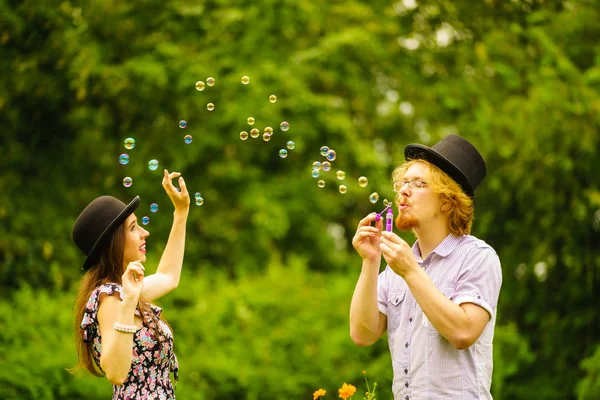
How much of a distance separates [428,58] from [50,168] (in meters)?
4.53

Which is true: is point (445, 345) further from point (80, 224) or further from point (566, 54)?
point (566, 54)

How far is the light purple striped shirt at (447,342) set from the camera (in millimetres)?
3047

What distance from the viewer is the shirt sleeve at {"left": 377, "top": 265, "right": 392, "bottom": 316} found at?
340 cm

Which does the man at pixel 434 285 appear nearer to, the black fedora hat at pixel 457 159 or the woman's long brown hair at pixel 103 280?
the black fedora hat at pixel 457 159

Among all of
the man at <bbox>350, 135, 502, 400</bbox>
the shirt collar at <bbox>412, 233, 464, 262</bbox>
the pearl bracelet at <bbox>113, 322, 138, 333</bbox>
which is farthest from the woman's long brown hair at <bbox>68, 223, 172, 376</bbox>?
the shirt collar at <bbox>412, 233, 464, 262</bbox>

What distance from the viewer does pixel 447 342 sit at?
10.1 ft

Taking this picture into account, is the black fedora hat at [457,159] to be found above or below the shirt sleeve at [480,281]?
above

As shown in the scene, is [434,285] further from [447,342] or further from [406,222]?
[406,222]

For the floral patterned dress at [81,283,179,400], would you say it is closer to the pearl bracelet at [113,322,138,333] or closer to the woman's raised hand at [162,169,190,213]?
the pearl bracelet at [113,322,138,333]

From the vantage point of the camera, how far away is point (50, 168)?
8109 millimetres

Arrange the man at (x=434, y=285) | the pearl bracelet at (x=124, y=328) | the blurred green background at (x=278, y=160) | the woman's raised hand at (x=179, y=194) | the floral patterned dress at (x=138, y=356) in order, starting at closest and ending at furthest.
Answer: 1. the man at (x=434, y=285)
2. the pearl bracelet at (x=124, y=328)
3. the floral patterned dress at (x=138, y=356)
4. the woman's raised hand at (x=179, y=194)
5. the blurred green background at (x=278, y=160)

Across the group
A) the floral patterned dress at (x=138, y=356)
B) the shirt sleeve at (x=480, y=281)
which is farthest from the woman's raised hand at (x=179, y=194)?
the shirt sleeve at (x=480, y=281)

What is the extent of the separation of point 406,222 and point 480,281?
15.1 inches

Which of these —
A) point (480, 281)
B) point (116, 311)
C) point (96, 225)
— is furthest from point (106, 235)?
point (480, 281)
